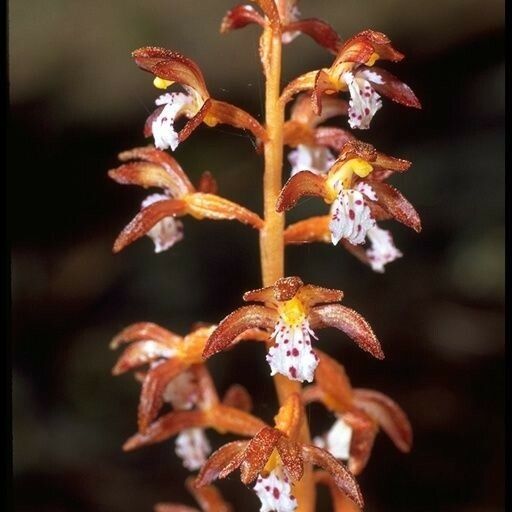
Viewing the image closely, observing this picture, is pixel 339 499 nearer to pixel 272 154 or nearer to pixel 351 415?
pixel 351 415

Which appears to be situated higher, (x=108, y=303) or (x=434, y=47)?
(x=434, y=47)

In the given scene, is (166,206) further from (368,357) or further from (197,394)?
(368,357)

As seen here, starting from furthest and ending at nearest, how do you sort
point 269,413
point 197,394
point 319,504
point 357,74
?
point 269,413 < point 319,504 < point 197,394 < point 357,74

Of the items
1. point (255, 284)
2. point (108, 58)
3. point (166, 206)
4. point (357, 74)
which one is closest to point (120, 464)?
point (255, 284)

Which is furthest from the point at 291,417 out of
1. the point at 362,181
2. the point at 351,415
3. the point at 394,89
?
the point at 394,89

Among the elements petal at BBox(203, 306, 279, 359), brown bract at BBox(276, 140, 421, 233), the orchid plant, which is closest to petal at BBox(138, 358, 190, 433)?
the orchid plant

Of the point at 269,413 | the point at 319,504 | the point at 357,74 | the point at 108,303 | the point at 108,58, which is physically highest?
the point at 108,58

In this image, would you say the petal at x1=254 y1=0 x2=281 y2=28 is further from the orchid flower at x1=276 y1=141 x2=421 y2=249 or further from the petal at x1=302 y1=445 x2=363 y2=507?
the petal at x1=302 y1=445 x2=363 y2=507
